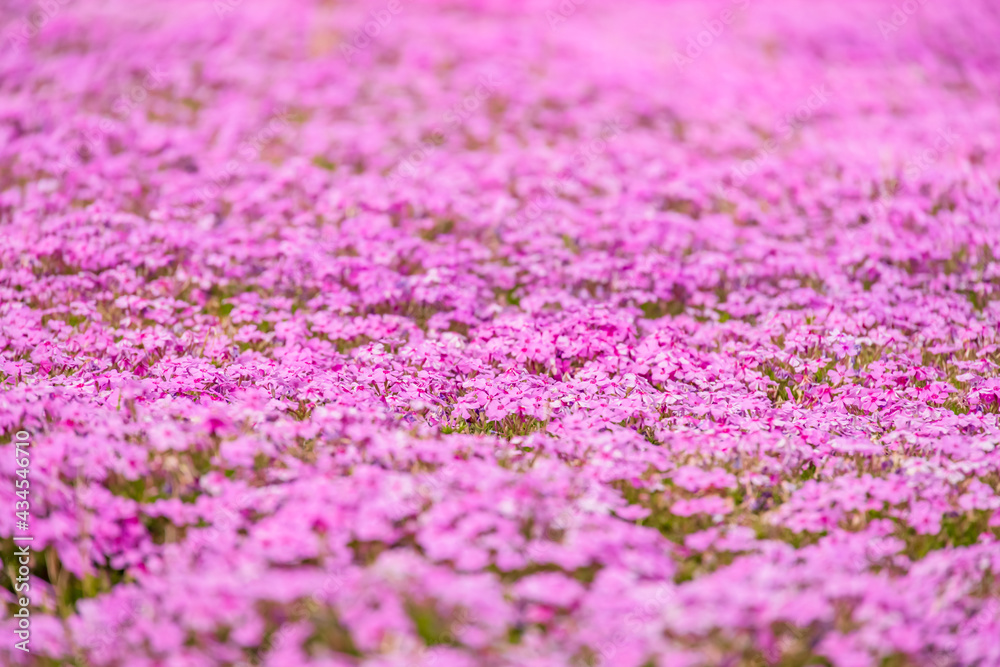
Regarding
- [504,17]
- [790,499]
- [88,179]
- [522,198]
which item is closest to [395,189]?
[522,198]

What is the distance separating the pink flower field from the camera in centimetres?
399

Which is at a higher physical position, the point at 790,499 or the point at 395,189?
the point at 395,189

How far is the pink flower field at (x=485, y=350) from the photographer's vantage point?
399 centimetres

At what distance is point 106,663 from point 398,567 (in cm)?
143

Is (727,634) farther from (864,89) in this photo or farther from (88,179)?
(864,89)

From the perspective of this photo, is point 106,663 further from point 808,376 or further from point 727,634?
point 808,376

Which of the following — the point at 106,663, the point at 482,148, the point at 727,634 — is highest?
the point at 482,148

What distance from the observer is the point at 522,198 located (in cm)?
1084

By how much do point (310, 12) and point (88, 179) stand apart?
8.40 meters

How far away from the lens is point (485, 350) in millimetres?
7203

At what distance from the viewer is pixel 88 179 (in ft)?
33.4

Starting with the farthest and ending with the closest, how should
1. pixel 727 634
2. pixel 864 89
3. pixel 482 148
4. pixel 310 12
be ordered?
pixel 310 12 < pixel 864 89 < pixel 482 148 < pixel 727 634

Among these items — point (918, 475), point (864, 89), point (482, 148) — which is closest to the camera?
point (918, 475)

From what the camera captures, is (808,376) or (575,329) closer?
(808,376)
